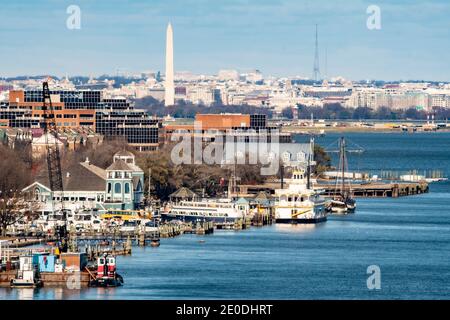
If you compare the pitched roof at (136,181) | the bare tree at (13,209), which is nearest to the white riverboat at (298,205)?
the pitched roof at (136,181)

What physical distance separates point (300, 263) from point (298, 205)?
12.0 m

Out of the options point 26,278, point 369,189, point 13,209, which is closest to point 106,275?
point 26,278

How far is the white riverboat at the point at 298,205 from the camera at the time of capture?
1592 inches

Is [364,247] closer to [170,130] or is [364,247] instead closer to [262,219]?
[262,219]

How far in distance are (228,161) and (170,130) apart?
1936 cm

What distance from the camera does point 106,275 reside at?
24.5m

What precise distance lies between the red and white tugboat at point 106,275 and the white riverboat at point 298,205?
15893 mm

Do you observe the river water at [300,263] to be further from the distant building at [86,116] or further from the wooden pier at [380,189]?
the distant building at [86,116]

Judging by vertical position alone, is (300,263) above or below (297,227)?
above

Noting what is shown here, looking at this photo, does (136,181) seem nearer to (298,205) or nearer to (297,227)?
(298,205)

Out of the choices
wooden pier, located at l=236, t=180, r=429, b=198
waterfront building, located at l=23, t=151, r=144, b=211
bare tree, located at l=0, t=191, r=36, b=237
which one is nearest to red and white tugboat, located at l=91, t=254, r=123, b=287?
bare tree, located at l=0, t=191, r=36, b=237

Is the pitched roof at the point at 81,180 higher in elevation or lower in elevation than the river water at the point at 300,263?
higher

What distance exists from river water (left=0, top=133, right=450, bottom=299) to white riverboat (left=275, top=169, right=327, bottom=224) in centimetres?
57
